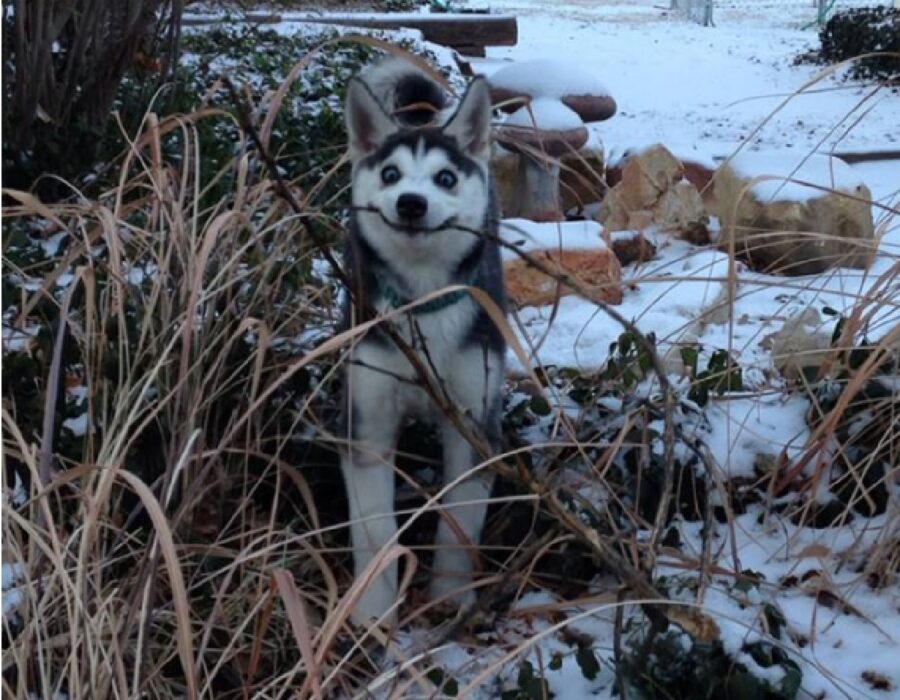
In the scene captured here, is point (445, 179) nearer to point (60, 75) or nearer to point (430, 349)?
point (430, 349)

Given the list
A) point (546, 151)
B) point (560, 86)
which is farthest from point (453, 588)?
point (560, 86)

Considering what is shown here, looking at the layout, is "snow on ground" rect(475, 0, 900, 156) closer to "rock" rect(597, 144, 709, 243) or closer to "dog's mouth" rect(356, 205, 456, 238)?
"rock" rect(597, 144, 709, 243)

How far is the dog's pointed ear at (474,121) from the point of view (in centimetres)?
219

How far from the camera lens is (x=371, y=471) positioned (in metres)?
2.22

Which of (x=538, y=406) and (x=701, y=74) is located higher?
(x=538, y=406)

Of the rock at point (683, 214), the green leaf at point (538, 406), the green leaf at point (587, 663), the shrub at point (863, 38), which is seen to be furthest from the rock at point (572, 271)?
the shrub at point (863, 38)

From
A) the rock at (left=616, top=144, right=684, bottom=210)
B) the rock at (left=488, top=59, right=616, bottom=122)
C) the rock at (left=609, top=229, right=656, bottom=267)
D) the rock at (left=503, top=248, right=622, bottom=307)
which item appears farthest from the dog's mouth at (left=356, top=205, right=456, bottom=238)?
the rock at (left=488, top=59, right=616, bottom=122)

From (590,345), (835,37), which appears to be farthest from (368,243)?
(835,37)

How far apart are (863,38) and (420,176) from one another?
9.74 metres

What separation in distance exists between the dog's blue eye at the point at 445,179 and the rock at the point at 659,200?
103 inches

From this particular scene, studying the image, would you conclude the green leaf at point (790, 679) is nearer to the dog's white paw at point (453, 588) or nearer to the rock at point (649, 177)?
the dog's white paw at point (453, 588)

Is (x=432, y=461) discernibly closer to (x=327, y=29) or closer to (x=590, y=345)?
(x=590, y=345)

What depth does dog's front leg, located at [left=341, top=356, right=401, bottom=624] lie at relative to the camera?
2201 millimetres

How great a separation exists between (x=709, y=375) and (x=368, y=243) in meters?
0.90
